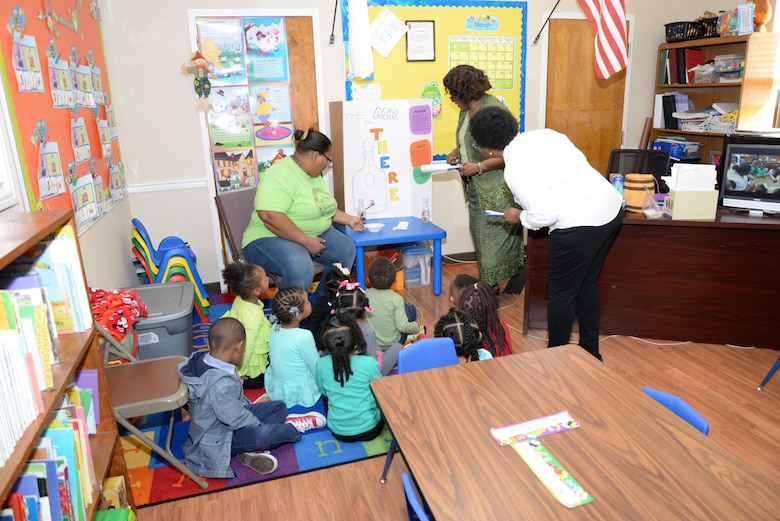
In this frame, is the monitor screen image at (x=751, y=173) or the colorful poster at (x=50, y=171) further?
the monitor screen image at (x=751, y=173)

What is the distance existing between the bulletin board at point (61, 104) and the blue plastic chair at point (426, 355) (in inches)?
59.2

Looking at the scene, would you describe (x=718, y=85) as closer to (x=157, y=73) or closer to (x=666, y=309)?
(x=666, y=309)

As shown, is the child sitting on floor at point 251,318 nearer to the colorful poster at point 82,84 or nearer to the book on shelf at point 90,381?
the book on shelf at point 90,381

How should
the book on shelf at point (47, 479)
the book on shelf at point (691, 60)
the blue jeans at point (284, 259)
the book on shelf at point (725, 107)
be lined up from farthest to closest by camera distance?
the book on shelf at point (691, 60)
the book on shelf at point (725, 107)
the blue jeans at point (284, 259)
the book on shelf at point (47, 479)

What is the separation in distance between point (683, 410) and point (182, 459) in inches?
76.6

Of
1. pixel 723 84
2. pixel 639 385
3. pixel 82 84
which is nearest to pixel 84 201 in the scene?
pixel 82 84

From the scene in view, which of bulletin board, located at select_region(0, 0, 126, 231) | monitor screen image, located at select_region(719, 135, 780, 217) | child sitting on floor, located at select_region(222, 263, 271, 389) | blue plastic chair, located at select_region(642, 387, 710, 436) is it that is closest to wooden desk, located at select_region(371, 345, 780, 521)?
blue plastic chair, located at select_region(642, 387, 710, 436)

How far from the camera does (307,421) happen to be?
2.47 meters

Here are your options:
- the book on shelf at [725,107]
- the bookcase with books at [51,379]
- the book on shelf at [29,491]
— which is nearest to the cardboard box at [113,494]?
the bookcase with books at [51,379]

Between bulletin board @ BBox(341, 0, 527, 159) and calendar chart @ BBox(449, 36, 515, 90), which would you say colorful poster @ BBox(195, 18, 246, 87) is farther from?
calendar chart @ BBox(449, 36, 515, 90)

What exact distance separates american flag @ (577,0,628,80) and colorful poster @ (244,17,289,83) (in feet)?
7.67

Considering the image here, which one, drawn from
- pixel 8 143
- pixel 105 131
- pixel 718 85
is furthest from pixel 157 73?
pixel 718 85

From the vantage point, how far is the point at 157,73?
386cm

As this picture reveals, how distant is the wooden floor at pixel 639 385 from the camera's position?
2.03 m
